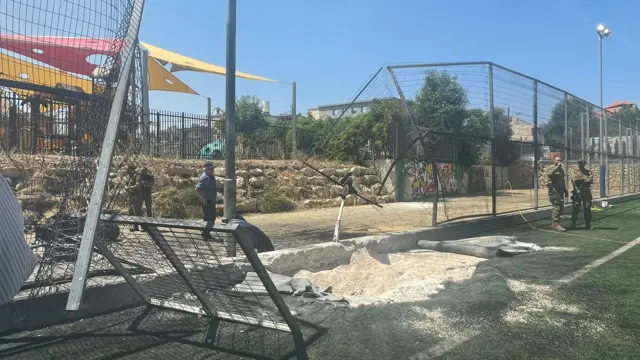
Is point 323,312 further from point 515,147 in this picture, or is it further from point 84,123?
point 515,147

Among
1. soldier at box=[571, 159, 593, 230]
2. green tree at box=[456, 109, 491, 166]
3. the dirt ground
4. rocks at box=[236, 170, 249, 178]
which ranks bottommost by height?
the dirt ground

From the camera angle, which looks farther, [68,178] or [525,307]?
[525,307]

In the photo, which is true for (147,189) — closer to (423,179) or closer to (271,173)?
(271,173)

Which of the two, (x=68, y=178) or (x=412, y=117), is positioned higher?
(x=412, y=117)

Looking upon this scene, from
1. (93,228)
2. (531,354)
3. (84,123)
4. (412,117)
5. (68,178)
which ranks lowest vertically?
(531,354)

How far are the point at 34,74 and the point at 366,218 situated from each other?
10.9m

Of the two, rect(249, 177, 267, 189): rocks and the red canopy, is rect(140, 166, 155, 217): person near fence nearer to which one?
rect(249, 177, 267, 189): rocks

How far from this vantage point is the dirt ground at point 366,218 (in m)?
10.3

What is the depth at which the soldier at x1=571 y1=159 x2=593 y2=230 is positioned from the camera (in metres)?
12.0

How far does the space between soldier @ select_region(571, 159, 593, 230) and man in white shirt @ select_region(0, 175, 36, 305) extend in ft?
41.1

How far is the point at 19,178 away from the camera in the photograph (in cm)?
458

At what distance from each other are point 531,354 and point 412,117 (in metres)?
6.61

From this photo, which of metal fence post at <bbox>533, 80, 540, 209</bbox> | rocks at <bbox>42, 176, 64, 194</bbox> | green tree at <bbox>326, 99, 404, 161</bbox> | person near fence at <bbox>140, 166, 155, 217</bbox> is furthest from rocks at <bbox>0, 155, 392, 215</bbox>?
rocks at <bbox>42, 176, 64, 194</bbox>

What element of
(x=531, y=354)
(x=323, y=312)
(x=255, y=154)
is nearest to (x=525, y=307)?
(x=531, y=354)
